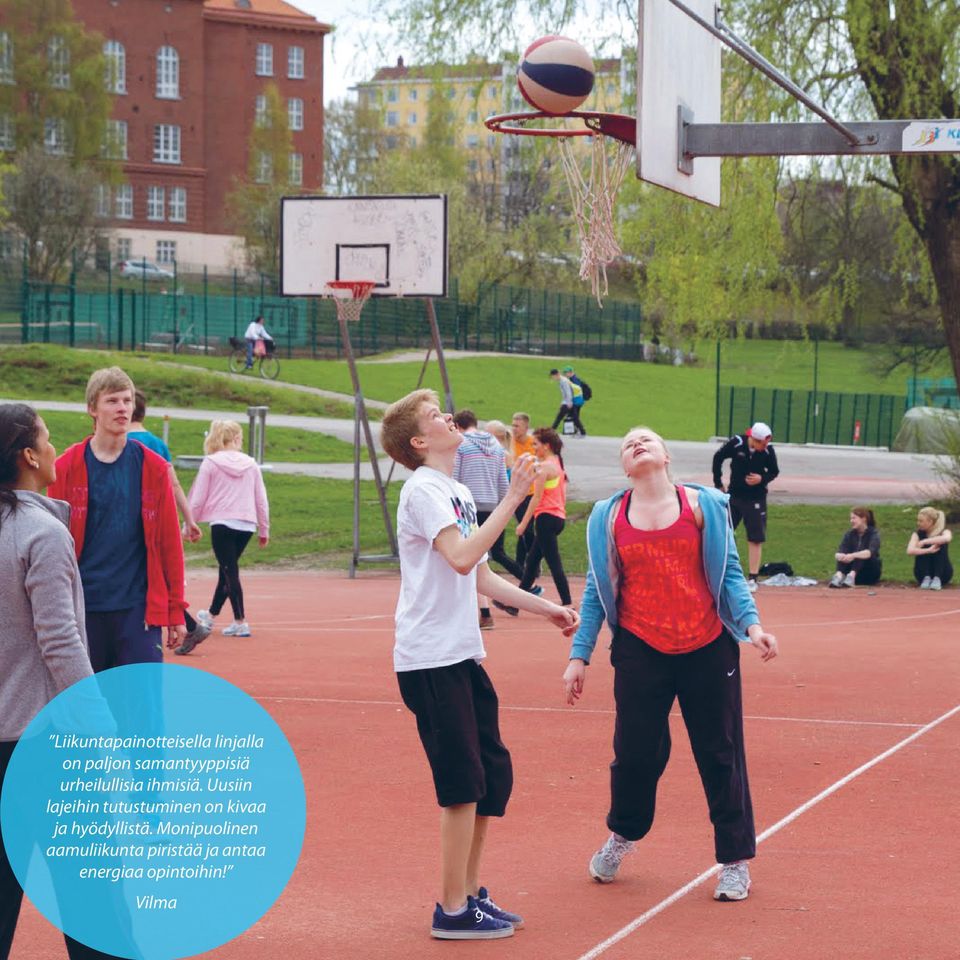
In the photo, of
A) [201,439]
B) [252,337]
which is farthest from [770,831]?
[252,337]

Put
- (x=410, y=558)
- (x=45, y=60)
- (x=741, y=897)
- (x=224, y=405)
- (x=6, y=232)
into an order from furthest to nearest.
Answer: (x=45, y=60)
(x=6, y=232)
(x=224, y=405)
(x=741, y=897)
(x=410, y=558)

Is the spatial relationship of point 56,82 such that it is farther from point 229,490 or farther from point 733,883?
point 733,883

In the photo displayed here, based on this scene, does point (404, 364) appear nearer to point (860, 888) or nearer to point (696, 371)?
point (696, 371)

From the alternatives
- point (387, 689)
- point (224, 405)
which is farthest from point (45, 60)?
point (387, 689)

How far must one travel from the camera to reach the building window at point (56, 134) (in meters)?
81.1

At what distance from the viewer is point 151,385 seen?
3750 cm

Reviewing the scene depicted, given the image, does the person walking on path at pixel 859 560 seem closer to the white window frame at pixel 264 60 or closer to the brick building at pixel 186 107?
the brick building at pixel 186 107

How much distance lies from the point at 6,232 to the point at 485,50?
4926 centimetres

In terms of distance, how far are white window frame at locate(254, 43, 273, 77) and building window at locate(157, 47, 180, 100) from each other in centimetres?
482

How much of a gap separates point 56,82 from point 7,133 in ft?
12.2

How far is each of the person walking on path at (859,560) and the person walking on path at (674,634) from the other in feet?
37.7

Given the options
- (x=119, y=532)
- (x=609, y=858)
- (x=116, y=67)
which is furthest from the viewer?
(x=116, y=67)

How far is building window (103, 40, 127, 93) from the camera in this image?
8381 cm

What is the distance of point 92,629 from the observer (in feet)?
21.9
